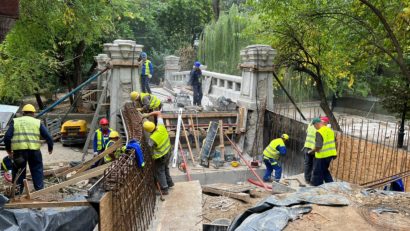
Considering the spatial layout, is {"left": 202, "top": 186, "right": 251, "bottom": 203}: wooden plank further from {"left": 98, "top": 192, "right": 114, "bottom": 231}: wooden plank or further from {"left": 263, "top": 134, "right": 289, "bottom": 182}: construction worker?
{"left": 98, "top": 192, "right": 114, "bottom": 231}: wooden plank

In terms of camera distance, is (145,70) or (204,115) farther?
(145,70)

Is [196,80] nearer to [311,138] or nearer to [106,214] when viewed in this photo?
[311,138]

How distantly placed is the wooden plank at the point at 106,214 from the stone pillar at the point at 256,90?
8432mm

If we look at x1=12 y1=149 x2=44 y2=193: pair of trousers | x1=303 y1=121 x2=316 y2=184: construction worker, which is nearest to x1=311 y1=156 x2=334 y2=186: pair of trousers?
x1=303 y1=121 x2=316 y2=184: construction worker

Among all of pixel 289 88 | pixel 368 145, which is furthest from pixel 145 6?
pixel 368 145

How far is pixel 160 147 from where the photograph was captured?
6996mm

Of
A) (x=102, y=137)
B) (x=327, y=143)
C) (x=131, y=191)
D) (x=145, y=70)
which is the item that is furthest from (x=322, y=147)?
(x=145, y=70)

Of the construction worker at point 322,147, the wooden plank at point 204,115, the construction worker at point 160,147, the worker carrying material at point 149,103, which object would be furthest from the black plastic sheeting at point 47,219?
the wooden plank at point 204,115

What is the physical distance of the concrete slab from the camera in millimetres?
6124

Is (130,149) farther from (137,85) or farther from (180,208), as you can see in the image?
(137,85)

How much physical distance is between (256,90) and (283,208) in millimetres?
7353

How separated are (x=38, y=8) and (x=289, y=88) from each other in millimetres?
10584

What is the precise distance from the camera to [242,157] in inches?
460

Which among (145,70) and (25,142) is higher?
(145,70)
